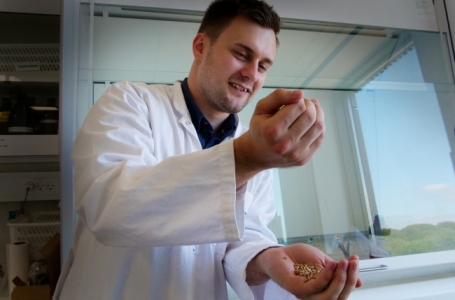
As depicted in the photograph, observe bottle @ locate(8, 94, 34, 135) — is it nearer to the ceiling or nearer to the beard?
the ceiling

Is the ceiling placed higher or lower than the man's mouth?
higher

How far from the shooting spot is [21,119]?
1.09m

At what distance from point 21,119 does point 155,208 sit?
95 centimetres

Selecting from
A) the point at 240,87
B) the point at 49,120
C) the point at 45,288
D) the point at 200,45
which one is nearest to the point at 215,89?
the point at 240,87

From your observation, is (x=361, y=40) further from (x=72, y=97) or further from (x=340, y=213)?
(x=72, y=97)

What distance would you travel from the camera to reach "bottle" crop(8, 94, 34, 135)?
106 centimetres

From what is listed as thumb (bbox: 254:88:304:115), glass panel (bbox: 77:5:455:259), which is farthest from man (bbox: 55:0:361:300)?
glass panel (bbox: 77:5:455:259)

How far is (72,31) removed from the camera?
90 centimetres

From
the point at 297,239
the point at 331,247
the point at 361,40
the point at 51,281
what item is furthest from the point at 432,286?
the point at 51,281

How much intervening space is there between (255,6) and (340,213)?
38.5 inches

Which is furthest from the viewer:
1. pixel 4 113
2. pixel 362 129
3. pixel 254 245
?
pixel 362 129

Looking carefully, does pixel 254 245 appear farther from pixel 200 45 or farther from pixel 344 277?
pixel 200 45

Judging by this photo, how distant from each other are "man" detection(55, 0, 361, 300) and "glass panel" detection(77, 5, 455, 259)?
0.31 meters

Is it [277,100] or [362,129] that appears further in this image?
[362,129]
